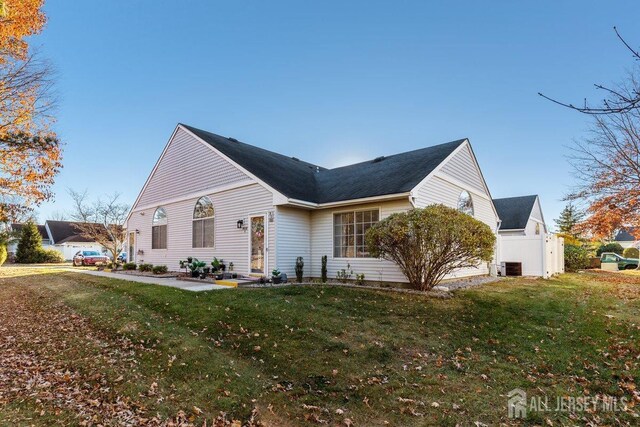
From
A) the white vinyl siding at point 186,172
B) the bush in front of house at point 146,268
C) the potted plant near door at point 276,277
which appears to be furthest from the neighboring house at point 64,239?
the potted plant near door at point 276,277

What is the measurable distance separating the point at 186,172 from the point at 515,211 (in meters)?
23.9

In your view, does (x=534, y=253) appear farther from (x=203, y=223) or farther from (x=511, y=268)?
(x=203, y=223)

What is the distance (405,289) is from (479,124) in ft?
32.8

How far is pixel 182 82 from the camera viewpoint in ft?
53.5

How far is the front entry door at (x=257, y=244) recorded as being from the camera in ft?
40.0

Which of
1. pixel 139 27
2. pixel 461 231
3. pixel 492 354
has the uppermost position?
pixel 139 27

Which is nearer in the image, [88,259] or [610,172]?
[610,172]

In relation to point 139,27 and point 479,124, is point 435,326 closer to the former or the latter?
point 479,124

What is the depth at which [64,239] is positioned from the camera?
40.7 m

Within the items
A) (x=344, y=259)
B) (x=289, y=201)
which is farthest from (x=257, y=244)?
(x=344, y=259)

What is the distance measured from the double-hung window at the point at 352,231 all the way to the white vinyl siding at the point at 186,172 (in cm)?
408

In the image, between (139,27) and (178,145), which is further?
(178,145)

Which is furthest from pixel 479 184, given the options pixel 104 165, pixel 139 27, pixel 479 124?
pixel 104 165

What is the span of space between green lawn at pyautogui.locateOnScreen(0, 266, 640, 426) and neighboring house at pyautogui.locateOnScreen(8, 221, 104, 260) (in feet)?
118
